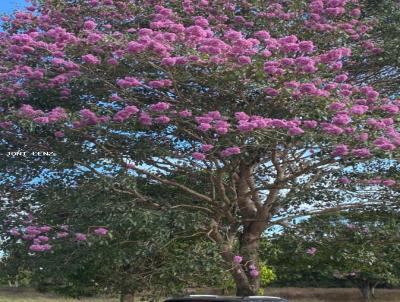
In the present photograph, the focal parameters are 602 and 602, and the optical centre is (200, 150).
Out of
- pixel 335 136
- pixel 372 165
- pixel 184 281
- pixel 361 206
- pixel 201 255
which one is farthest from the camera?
pixel 184 281

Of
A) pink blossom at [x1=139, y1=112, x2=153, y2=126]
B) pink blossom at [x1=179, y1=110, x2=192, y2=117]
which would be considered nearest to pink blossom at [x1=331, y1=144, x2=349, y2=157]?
pink blossom at [x1=179, y1=110, x2=192, y2=117]

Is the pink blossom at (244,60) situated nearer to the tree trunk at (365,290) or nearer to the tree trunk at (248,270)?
the tree trunk at (248,270)

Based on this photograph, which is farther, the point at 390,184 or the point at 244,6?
the point at 244,6

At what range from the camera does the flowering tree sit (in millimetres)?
7672

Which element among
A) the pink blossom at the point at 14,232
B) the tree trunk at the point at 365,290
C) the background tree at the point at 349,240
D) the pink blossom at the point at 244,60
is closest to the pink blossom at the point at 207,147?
the pink blossom at the point at 244,60

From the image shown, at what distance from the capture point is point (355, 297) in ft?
128

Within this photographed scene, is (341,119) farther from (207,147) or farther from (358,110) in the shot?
(207,147)

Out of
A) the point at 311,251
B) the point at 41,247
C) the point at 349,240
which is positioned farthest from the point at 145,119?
the point at 349,240

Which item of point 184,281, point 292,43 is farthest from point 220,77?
point 184,281

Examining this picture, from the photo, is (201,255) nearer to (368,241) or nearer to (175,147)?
(175,147)

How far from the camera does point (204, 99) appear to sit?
27.6 feet

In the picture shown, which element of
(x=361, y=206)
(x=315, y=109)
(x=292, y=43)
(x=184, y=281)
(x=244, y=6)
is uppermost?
(x=244, y=6)

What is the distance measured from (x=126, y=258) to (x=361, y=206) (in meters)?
4.42

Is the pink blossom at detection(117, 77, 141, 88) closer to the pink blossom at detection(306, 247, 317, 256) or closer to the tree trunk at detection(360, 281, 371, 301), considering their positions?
the pink blossom at detection(306, 247, 317, 256)
